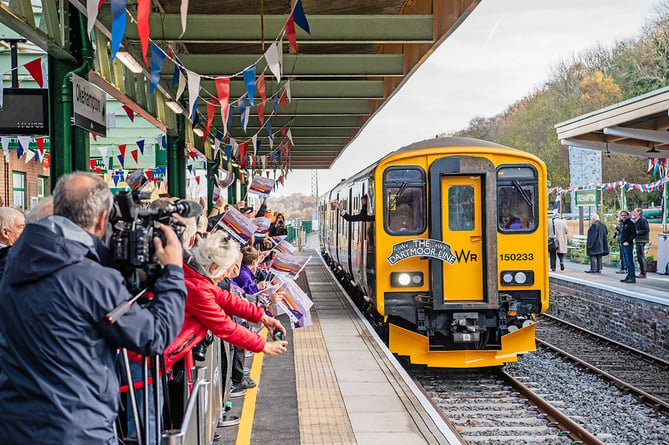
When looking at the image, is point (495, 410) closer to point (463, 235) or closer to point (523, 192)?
point (463, 235)

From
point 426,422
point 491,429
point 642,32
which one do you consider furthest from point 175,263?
point 642,32

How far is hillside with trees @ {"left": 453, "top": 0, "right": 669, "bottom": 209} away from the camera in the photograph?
3925 cm

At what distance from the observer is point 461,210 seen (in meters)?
9.08

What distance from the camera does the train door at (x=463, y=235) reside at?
891 centimetres

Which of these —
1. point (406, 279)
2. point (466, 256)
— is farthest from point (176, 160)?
point (466, 256)

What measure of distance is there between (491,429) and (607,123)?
849 cm

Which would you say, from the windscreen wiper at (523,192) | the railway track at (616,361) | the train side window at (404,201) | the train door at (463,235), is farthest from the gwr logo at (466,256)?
the railway track at (616,361)

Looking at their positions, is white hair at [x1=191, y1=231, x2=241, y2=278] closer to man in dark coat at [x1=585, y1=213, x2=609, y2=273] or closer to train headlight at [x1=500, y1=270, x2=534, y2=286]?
train headlight at [x1=500, y1=270, x2=534, y2=286]

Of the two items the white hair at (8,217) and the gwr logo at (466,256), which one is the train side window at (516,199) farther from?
the white hair at (8,217)

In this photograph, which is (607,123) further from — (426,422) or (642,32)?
(642,32)

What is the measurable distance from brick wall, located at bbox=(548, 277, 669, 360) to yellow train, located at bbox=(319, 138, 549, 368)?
3822 millimetres

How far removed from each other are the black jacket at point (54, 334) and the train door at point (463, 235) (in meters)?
6.67

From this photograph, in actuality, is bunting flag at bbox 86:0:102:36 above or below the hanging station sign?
above

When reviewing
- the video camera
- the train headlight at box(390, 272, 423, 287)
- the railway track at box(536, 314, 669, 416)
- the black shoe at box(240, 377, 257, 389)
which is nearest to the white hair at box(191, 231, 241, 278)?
the video camera
